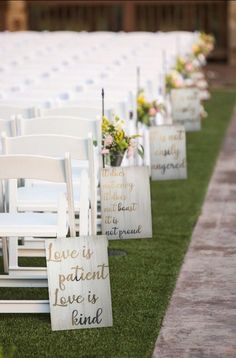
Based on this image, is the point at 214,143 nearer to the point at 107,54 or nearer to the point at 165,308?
the point at 107,54

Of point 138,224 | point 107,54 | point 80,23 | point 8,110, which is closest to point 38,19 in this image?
point 80,23

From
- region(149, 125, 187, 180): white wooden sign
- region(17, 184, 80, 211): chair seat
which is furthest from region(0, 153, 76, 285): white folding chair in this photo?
region(149, 125, 187, 180): white wooden sign

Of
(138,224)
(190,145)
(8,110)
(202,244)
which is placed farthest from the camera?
(190,145)

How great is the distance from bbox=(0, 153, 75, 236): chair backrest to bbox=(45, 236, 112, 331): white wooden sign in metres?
0.47

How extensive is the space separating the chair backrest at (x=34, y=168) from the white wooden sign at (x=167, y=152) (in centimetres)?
339

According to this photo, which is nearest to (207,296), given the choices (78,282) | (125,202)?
(125,202)

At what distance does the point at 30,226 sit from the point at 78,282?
1.58ft

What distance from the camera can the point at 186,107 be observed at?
43.3ft

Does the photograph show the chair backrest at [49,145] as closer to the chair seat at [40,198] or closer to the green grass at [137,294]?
the chair seat at [40,198]

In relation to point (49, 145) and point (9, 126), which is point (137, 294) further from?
point (9, 126)

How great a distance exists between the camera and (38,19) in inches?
1093

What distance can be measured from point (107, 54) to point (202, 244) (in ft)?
28.6

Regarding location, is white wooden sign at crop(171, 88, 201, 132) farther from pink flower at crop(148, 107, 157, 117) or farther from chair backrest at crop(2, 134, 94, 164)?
chair backrest at crop(2, 134, 94, 164)

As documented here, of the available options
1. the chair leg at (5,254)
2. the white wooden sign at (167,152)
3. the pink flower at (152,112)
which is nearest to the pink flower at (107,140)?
the chair leg at (5,254)
